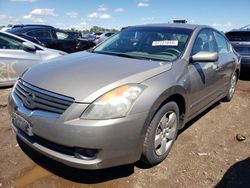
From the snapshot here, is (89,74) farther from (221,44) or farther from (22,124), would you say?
(221,44)

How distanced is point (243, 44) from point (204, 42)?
4.51 meters

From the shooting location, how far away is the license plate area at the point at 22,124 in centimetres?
286

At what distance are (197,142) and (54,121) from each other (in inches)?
85.3

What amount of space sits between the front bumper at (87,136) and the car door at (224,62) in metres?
2.36

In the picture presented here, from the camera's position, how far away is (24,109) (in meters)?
2.95

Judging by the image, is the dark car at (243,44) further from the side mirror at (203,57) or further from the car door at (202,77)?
the side mirror at (203,57)

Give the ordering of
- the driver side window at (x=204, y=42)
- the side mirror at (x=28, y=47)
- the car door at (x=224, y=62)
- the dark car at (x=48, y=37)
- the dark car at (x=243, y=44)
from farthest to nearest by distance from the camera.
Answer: the dark car at (x=48, y=37) → the dark car at (x=243, y=44) → the side mirror at (x=28, y=47) → the car door at (x=224, y=62) → the driver side window at (x=204, y=42)

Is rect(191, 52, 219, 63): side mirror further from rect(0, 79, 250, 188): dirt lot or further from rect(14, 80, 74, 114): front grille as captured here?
rect(14, 80, 74, 114): front grille

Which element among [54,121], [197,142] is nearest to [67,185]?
[54,121]

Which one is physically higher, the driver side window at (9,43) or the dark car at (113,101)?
the driver side window at (9,43)

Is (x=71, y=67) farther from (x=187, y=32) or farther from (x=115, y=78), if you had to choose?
(x=187, y=32)

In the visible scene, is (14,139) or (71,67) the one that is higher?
(71,67)

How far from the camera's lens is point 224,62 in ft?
15.9

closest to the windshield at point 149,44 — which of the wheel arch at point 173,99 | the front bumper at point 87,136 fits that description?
the wheel arch at point 173,99
